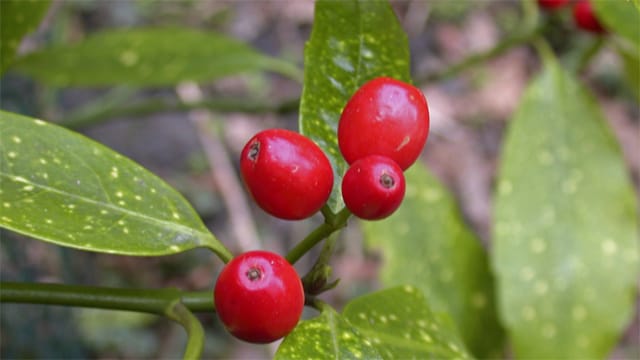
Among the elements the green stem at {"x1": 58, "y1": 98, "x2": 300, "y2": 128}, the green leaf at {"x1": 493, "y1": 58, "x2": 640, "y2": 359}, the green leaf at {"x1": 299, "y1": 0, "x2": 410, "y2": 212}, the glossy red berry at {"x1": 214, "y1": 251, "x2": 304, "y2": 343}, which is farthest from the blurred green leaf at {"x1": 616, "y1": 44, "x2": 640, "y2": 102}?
the glossy red berry at {"x1": 214, "y1": 251, "x2": 304, "y2": 343}

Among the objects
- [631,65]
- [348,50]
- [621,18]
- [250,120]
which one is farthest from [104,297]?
[250,120]

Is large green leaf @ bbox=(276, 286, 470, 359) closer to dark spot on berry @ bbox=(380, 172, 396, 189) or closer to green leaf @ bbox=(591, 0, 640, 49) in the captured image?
dark spot on berry @ bbox=(380, 172, 396, 189)

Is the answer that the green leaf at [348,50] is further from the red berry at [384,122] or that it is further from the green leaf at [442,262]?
the green leaf at [442,262]

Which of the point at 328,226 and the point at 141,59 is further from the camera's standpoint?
the point at 141,59

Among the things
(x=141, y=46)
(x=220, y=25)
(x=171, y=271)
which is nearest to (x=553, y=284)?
(x=141, y=46)

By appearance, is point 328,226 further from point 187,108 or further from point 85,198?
point 187,108
